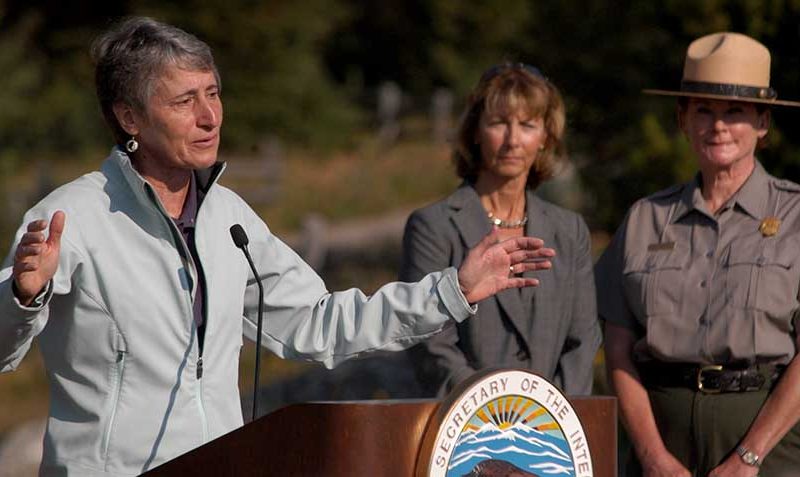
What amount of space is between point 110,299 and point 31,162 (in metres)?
25.2

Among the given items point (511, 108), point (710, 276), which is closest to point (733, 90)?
point (710, 276)

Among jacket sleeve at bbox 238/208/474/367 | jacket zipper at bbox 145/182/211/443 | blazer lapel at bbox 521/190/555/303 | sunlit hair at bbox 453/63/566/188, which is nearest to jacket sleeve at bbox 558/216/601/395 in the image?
blazer lapel at bbox 521/190/555/303

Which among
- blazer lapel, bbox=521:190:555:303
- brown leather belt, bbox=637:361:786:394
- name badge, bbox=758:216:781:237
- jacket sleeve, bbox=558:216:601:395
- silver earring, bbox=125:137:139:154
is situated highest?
silver earring, bbox=125:137:139:154

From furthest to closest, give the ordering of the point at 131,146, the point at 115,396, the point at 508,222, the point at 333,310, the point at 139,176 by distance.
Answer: the point at 508,222 → the point at 333,310 → the point at 131,146 → the point at 139,176 → the point at 115,396

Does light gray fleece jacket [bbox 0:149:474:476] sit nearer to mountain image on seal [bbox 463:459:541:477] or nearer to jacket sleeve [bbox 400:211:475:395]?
mountain image on seal [bbox 463:459:541:477]

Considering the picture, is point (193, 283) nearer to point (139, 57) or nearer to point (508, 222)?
point (139, 57)

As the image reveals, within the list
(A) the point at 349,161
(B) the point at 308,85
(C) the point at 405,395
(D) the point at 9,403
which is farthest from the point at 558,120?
(B) the point at 308,85

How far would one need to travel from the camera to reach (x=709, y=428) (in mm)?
4816

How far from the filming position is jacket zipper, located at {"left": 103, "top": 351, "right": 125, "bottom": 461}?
3.54m

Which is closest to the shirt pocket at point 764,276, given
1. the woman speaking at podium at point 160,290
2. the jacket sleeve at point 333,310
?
the woman speaking at podium at point 160,290

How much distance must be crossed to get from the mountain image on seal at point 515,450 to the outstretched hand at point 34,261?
0.93 m

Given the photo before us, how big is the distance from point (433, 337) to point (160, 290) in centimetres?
153

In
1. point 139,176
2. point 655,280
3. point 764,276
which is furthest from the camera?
point 655,280

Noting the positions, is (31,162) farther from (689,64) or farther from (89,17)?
(689,64)
